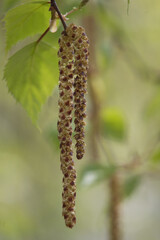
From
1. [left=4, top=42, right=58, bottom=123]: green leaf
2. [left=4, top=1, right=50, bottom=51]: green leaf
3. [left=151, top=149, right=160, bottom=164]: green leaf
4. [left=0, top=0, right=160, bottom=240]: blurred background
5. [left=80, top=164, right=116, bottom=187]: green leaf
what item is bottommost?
[left=0, top=0, right=160, bottom=240]: blurred background

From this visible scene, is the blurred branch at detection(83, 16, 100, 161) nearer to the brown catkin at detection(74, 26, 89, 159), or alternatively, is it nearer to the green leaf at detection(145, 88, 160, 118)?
the green leaf at detection(145, 88, 160, 118)

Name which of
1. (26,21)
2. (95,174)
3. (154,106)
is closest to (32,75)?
(26,21)

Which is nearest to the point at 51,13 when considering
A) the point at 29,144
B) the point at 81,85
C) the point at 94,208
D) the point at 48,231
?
the point at 81,85

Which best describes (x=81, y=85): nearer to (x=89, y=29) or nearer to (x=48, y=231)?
(x=89, y=29)

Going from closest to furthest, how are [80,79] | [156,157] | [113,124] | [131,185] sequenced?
[80,79], [156,157], [131,185], [113,124]

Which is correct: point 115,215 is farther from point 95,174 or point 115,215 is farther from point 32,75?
point 32,75

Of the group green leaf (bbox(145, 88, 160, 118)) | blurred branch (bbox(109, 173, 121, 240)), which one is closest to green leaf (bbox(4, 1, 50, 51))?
blurred branch (bbox(109, 173, 121, 240))
